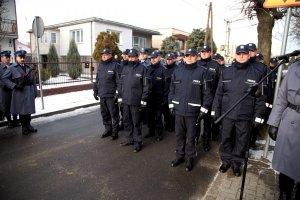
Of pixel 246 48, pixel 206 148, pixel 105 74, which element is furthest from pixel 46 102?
pixel 246 48

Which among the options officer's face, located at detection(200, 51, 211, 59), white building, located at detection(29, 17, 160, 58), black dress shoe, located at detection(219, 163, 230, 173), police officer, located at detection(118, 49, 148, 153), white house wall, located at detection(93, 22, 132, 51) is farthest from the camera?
white house wall, located at detection(93, 22, 132, 51)

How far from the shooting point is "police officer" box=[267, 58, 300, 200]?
276cm

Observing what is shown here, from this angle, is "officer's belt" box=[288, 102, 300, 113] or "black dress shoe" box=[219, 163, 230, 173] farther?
"black dress shoe" box=[219, 163, 230, 173]

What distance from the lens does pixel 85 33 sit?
23.4 meters

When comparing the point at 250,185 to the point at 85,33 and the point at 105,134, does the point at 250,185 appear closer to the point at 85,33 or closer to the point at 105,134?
the point at 105,134

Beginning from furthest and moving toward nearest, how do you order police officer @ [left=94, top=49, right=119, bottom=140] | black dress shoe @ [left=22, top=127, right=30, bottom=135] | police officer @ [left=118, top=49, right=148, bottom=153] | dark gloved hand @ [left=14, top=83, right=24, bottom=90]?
black dress shoe @ [left=22, top=127, right=30, bottom=135] < dark gloved hand @ [left=14, top=83, right=24, bottom=90] < police officer @ [left=94, top=49, right=119, bottom=140] < police officer @ [left=118, top=49, right=148, bottom=153]

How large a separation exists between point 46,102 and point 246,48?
332 inches

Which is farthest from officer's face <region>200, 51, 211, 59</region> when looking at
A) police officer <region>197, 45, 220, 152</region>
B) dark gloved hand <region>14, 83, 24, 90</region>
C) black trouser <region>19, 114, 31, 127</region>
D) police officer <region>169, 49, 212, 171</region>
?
black trouser <region>19, 114, 31, 127</region>

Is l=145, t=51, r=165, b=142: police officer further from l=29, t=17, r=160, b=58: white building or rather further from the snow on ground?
l=29, t=17, r=160, b=58: white building

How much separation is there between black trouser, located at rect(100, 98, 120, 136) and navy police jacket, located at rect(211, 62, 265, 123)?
2.77m

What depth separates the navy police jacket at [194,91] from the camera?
4.30 meters

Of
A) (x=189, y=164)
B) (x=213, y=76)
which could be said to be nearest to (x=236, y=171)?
(x=189, y=164)

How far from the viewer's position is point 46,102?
392 inches

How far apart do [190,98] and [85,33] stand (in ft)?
69.9
